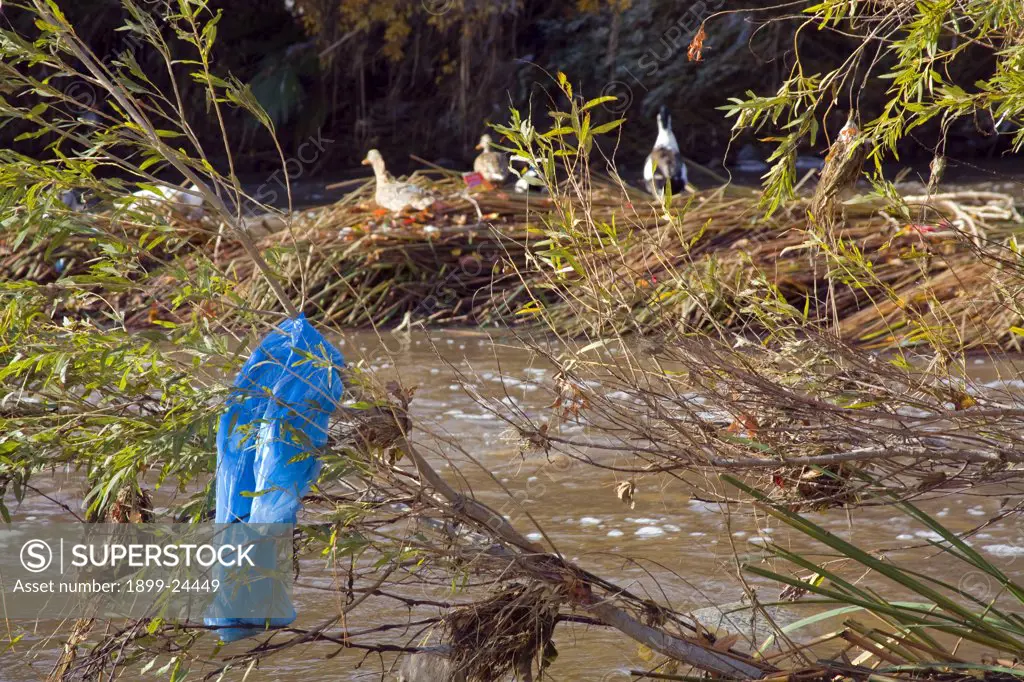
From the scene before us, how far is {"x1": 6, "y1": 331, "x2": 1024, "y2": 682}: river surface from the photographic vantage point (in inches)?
96.6

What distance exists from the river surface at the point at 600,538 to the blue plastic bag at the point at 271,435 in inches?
4.3

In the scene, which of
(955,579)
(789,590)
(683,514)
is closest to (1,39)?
(789,590)

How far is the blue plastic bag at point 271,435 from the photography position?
1983mm

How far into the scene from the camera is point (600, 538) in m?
3.26

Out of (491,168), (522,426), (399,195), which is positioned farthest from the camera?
(491,168)

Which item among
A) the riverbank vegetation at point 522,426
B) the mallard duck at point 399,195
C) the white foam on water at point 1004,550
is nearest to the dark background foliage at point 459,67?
the mallard duck at point 399,195

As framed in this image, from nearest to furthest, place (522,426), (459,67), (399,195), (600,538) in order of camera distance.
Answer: (522,426) < (600,538) < (399,195) < (459,67)

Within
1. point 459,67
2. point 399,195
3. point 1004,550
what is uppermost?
point 459,67

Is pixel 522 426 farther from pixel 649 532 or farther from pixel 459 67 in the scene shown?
pixel 459 67

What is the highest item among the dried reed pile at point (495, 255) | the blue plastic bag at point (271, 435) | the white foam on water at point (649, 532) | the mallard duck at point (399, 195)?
the blue plastic bag at point (271, 435)

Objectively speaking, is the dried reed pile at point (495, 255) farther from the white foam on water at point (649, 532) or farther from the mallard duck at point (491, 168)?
the white foam on water at point (649, 532)

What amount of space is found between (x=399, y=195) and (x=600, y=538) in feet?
13.5

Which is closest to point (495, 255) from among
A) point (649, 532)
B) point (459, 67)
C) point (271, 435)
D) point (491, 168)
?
point (491, 168)

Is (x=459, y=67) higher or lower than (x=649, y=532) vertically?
higher
